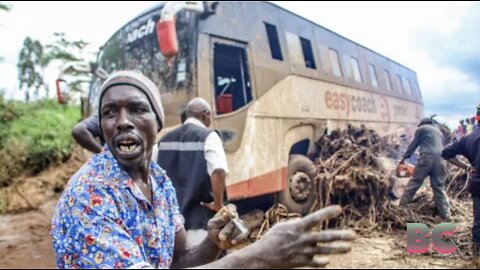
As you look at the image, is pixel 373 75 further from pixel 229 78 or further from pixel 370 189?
pixel 229 78

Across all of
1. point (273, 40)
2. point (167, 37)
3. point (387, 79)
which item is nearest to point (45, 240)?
point (273, 40)

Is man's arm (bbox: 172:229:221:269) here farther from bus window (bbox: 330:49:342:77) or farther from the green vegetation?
the green vegetation

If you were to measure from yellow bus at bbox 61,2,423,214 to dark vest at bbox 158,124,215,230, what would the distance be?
16 cm

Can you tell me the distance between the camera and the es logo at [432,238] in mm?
1106

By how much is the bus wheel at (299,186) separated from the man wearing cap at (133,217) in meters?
1.09

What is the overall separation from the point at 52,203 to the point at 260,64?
6.60 meters

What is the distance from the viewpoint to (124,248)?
848 millimetres

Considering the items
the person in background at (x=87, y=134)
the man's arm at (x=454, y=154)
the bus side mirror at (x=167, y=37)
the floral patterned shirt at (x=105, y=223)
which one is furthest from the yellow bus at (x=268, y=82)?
the floral patterned shirt at (x=105, y=223)

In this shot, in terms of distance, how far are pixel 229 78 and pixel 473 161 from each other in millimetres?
1616

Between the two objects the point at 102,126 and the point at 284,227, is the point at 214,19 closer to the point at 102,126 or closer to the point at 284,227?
the point at 102,126

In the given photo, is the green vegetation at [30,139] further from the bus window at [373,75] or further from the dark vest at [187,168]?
the bus window at [373,75]

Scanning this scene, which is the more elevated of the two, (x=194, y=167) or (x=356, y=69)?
(x=356, y=69)

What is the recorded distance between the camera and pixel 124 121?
997 mm

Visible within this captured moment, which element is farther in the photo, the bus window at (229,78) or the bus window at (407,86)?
the bus window at (229,78)
